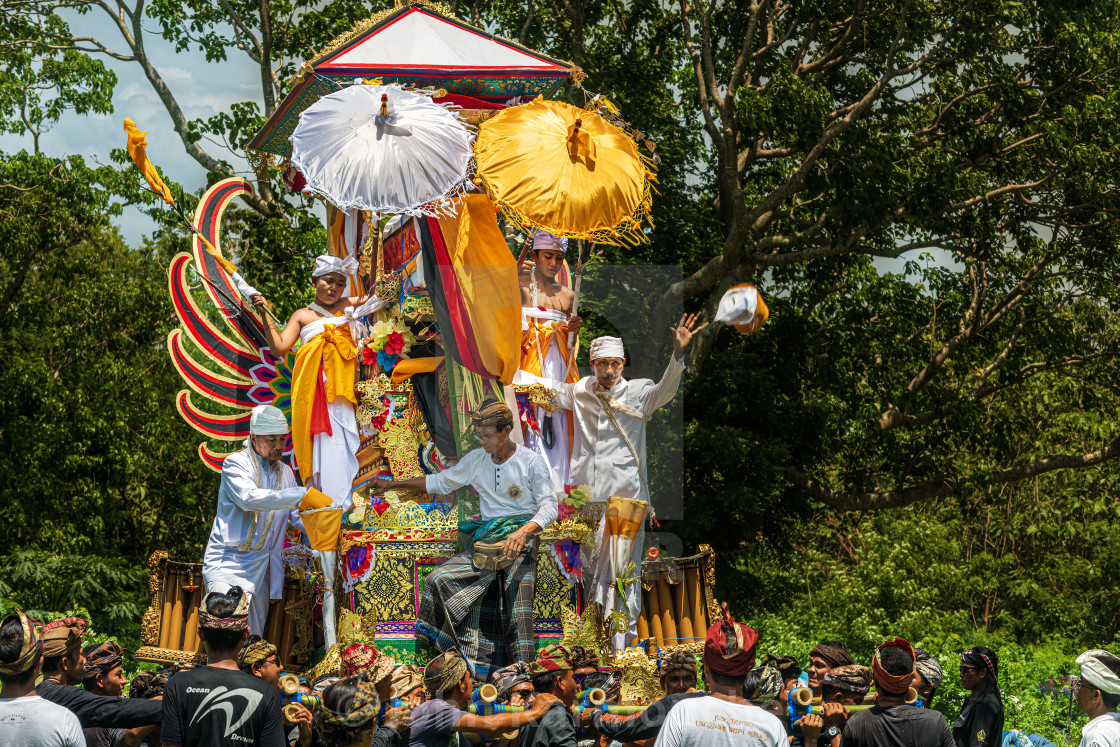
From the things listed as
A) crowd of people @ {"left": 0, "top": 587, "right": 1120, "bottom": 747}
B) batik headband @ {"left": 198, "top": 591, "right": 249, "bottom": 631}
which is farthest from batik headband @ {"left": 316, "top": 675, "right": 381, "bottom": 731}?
batik headband @ {"left": 198, "top": 591, "right": 249, "bottom": 631}

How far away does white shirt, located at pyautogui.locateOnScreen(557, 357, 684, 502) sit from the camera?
8.72 meters

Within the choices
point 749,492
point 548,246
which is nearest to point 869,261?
point 749,492

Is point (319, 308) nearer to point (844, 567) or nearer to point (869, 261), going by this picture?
point (869, 261)

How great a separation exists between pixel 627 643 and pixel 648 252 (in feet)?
27.5

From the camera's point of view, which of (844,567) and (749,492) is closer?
(749,492)

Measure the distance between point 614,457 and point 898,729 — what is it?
4205 millimetres

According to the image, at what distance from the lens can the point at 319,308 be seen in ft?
30.6

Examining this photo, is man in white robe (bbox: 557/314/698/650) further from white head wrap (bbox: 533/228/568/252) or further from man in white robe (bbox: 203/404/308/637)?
man in white robe (bbox: 203/404/308/637)

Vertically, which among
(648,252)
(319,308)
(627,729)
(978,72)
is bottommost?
(627,729)

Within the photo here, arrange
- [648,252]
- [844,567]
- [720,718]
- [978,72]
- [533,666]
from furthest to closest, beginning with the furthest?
[844,567]
[648,252]
[978,72]
[533,666]
[720,718]

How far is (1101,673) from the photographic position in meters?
4.70

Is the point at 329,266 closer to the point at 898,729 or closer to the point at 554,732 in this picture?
the point at 554,732

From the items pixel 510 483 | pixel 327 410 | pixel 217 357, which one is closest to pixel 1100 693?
pixel 510 483

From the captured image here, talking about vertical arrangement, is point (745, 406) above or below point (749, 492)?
above
